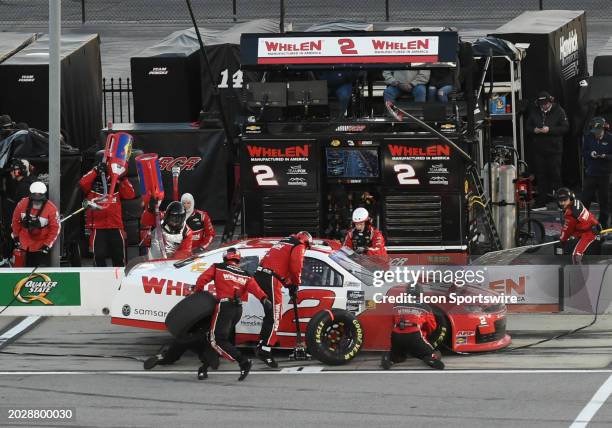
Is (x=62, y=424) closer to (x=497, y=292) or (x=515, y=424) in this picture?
(x=515, y=424)

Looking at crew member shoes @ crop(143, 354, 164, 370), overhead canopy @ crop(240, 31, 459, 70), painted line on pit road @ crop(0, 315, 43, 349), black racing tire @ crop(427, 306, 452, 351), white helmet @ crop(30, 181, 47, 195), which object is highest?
overhead canopy @ crop(240, 31, 459, 70)

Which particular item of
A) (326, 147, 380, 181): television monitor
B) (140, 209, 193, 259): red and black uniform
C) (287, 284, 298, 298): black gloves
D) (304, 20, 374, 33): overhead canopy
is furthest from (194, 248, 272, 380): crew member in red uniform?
(304, 20, 374, 33): overhead canopy

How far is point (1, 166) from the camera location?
21.1 m

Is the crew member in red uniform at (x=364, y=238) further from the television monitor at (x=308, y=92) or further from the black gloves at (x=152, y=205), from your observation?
the black gloves at (x=152, y=205)

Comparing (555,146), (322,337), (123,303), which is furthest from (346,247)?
(555,146)

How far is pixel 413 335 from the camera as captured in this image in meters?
15.6

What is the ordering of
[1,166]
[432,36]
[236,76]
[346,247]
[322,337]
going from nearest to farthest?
[322,337], [346,247], [432,36], [1,166], [236,76]

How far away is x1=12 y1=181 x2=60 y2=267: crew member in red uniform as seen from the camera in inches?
752

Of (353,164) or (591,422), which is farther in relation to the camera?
(353,164)

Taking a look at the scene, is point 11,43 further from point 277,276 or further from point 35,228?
point 277,276

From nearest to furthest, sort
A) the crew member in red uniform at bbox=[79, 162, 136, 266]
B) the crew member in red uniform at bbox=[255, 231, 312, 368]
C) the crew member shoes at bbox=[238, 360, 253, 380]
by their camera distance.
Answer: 1. the crew member shoes at bbox=[238, 360, 253, 380]
2. the crew member in red uniform at bbox=[255, 231, 312, 368]
3. the crew member in red uniform at bbox=[79, 162, 136, 266]

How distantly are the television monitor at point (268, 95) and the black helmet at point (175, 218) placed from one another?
214 cm

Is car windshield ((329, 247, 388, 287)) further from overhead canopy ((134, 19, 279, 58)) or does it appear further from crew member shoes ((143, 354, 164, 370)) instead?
overhead canopy ((134, 19, 279, 58))

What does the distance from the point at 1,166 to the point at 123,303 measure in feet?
18.0
